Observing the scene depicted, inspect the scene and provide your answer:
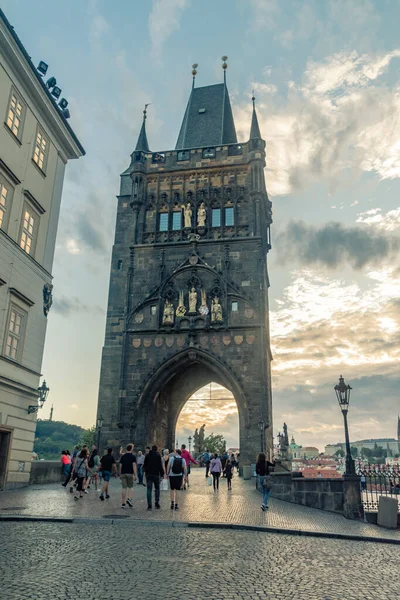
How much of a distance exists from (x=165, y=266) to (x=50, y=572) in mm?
26176

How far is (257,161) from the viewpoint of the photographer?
3191 cm

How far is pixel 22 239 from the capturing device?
17.1m

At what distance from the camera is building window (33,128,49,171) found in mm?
18438

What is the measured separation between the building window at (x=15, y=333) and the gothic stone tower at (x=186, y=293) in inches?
494

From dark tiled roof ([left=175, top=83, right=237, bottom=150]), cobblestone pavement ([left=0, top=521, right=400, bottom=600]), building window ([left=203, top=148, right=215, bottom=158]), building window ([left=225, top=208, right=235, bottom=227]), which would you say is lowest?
cobblestone pavement ([left=0, top=521, right=400, bottom=600])

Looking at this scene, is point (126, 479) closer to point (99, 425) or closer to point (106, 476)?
point (106, 476)

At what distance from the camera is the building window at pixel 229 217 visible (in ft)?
104

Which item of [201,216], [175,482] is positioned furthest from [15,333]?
[201,216]

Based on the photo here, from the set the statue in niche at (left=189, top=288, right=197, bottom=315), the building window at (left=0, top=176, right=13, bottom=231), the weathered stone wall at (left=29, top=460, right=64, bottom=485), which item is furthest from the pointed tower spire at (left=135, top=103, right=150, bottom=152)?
the weathered stone wall at (left=29, top=460, right=64, bottom=485)

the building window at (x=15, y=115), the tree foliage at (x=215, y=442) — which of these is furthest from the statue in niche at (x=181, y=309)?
the tree foliage at (x=215, y=442)

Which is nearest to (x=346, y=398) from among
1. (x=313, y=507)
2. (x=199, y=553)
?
(x=313, y=507)

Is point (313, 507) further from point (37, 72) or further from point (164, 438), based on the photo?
point (164, 438)

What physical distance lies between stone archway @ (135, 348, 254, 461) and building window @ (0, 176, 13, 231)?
48.7ft

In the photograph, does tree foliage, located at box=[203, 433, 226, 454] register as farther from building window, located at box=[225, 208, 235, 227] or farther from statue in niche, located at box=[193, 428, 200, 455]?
building window, located at box=[225, 208, 235, 227]
